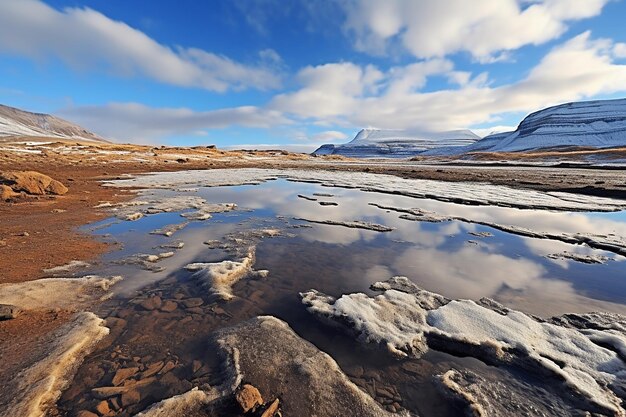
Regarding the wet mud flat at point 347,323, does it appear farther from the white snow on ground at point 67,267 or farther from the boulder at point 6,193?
the boulder at point 6,193

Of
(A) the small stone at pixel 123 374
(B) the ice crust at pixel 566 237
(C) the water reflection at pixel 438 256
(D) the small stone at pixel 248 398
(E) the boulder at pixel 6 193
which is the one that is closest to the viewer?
(D) the small stone at pixel 248 398

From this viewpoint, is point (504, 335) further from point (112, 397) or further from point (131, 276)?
point (131, 276)

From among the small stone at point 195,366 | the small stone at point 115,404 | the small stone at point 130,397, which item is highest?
the small stone at point 115,404

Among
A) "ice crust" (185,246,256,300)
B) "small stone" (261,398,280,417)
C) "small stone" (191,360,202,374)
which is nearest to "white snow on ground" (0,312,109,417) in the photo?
"small stone" (191,360,202,374)

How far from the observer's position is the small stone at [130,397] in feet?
8.97

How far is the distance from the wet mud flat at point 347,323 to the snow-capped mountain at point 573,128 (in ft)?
510

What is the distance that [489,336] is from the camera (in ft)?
12.5

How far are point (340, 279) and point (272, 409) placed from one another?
316cm

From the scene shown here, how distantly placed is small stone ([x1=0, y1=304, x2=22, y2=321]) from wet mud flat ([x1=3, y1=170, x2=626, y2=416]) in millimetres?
835

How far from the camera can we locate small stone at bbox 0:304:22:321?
12.6ft

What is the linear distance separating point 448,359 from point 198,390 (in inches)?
110

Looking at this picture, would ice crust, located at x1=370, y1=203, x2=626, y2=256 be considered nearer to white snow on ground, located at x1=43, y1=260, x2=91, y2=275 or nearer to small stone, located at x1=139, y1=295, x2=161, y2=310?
small stone, located at x1=139, y1=295, x2=161, y2=310

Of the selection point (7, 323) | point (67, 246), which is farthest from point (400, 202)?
point (7, 323)

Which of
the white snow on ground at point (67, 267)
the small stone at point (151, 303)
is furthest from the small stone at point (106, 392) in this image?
the white snow on ground at point (67, 267)
